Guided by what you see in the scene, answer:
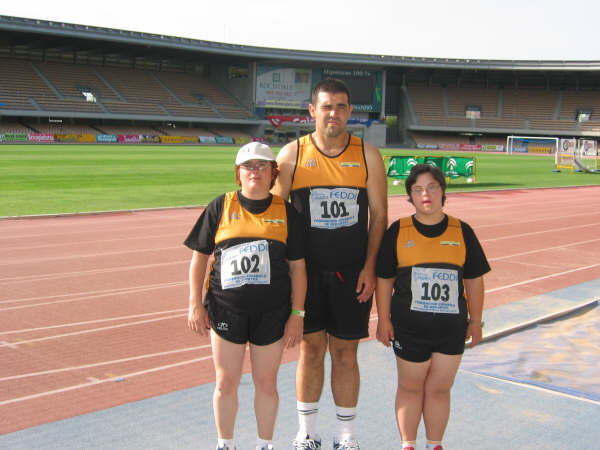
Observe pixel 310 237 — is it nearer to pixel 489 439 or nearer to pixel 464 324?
pixel 464 324

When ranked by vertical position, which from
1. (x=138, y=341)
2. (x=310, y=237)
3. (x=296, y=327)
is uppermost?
(x=310, y=237)

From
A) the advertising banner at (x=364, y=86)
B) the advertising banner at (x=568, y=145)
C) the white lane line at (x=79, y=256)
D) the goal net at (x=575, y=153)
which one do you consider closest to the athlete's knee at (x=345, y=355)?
the white lane line at (x=79, y=256)

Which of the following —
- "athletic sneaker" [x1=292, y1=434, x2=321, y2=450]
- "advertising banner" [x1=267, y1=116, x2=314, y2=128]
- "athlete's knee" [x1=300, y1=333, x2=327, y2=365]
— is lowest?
"athletic sneaker" [x1=292, y1=434, x2=321, y2=450]

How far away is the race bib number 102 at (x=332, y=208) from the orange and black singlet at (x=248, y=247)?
11.3 inches

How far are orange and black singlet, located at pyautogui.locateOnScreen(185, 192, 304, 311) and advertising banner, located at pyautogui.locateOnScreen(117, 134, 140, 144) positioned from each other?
161 feet

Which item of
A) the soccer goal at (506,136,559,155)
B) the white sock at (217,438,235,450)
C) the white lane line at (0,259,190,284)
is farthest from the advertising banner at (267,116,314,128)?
the white sock at (217,438,235,450)

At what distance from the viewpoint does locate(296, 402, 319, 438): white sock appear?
3.66m

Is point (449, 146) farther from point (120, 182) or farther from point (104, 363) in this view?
point (104, 363)

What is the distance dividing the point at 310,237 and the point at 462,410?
4.98ft

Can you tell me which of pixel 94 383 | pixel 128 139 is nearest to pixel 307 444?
pixel 94 383

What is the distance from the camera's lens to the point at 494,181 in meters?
25.8

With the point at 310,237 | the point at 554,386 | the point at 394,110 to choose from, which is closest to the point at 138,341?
the point at 310,237

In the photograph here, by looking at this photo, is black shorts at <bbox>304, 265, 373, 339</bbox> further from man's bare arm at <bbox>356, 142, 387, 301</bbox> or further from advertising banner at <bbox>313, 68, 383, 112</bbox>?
advertising banner at <bbox>313, 68, 383, 112</bbox>

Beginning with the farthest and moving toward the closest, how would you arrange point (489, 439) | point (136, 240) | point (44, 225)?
1. point (44, 225)
2. point (136, 240)
3. point (489, 439)
